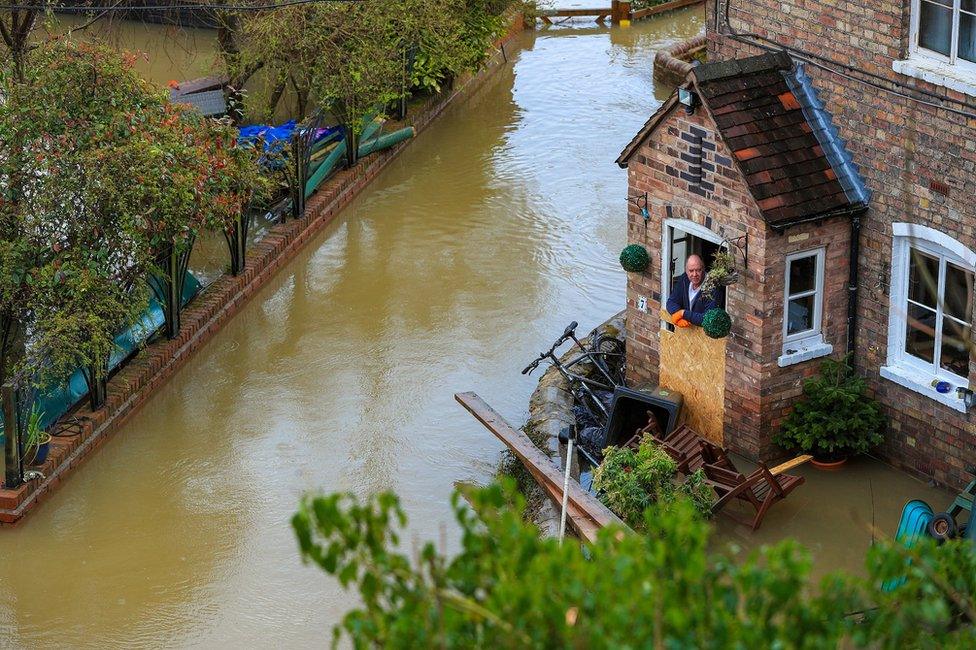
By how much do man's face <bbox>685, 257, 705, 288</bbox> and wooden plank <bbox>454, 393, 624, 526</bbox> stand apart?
75.0 inches

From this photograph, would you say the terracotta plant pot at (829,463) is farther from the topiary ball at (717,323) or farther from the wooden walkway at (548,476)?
the wooden walkway at (548,476)

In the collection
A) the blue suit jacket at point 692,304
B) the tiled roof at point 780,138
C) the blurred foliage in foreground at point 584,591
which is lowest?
the blue suit jacket at point 692,304

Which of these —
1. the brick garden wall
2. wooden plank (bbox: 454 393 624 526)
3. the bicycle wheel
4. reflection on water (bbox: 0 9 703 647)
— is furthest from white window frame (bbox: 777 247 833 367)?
the brick garden wall

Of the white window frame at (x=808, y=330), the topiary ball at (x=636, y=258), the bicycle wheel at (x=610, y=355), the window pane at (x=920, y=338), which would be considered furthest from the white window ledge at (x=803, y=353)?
the bicycle wheel at (x=610, y=355)

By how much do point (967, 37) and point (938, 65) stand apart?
282mm

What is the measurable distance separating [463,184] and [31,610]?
10.4m

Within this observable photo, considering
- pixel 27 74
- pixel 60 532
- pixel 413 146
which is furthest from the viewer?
pixel 413 146

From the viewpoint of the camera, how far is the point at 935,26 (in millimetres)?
10352

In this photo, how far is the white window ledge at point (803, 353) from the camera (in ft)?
37.1

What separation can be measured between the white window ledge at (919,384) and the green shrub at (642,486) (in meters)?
1.86

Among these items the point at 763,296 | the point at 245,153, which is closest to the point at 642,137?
the point at 763,296

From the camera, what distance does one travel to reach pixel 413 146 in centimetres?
2114

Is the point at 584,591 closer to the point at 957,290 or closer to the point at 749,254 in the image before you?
the point at 749,254

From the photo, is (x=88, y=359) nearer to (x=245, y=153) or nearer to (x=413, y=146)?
(x=245, y=153)
